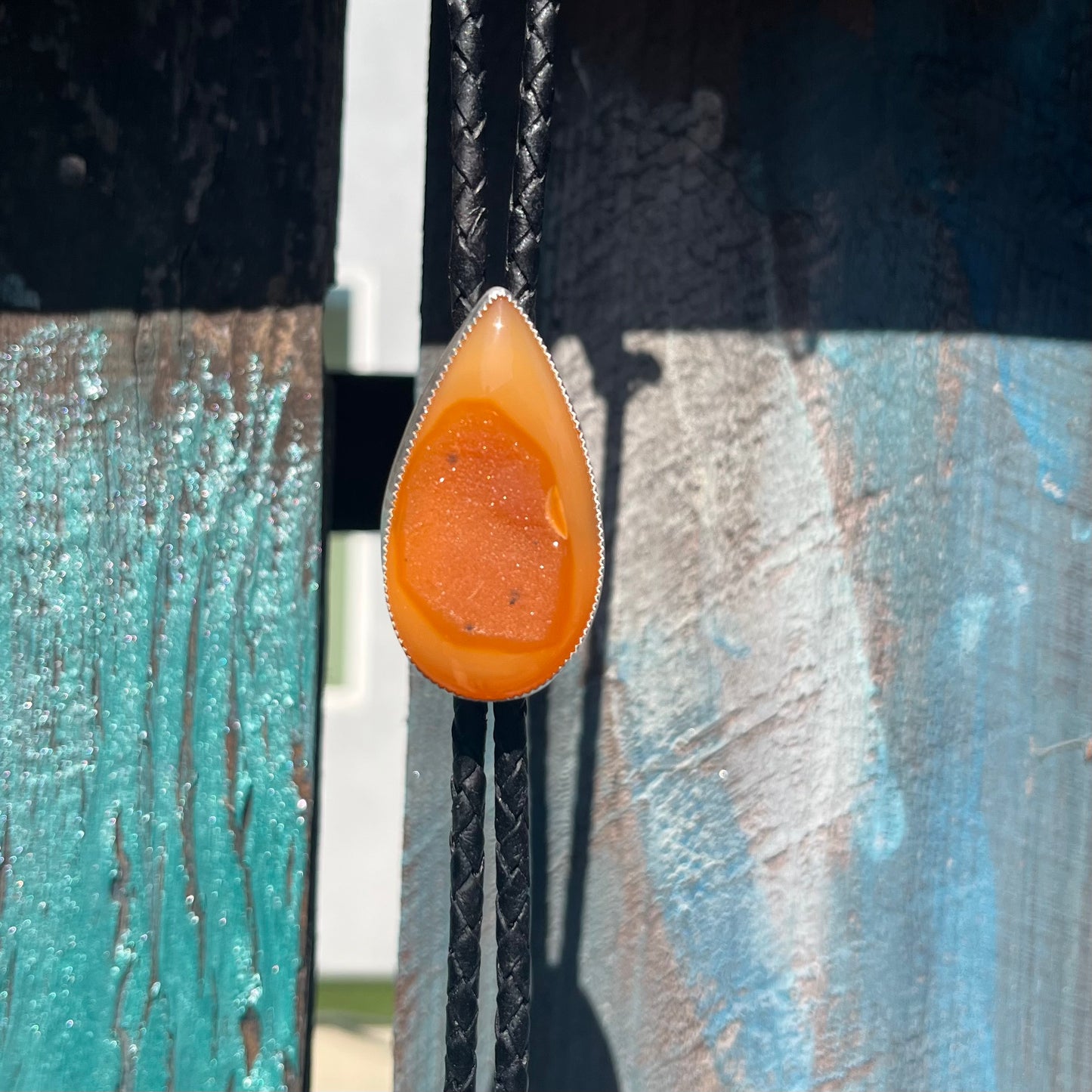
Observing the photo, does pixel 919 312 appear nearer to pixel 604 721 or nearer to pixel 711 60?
pixel 711 60

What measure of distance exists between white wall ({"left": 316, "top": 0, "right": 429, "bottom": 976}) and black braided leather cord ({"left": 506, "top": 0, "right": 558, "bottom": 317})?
3.11 meters

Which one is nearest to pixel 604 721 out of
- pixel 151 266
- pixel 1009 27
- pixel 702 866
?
pixel 702 866

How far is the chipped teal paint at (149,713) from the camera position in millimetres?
702

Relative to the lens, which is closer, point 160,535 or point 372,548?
point 160,535

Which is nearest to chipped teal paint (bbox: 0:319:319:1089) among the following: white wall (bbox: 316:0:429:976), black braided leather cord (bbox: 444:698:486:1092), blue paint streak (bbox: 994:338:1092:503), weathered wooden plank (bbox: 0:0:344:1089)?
weathered wooden plank (bbox: 0:0:344:1089)

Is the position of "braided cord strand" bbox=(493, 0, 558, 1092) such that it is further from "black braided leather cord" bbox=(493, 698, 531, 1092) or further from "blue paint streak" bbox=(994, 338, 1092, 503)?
"blue paint streak" bbox=(994, 338, 1092, 503)

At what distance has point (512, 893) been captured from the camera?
61cm

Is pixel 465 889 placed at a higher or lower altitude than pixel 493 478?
lower

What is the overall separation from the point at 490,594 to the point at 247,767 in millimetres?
207

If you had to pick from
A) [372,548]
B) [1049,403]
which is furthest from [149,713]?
[372,548]

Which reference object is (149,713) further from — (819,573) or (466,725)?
(819,573)

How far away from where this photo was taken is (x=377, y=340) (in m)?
3.78

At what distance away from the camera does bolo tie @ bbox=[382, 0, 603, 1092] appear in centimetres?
58

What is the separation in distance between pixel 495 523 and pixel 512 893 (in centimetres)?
18
